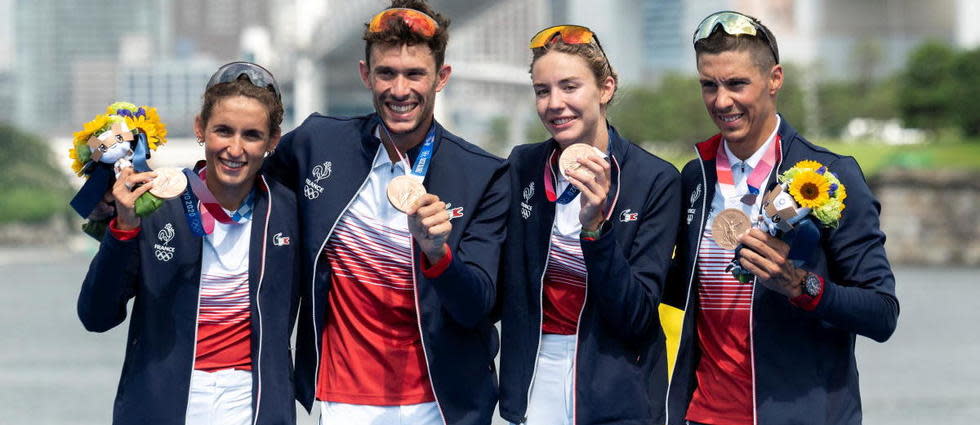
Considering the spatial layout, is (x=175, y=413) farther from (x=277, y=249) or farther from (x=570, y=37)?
(x=570, y=37)

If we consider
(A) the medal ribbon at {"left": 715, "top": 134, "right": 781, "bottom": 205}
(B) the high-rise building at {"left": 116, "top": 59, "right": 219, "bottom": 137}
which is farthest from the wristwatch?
(B) the high-rise building at {"left": 116, "top": 59, "right": 219, "bottom": 137}

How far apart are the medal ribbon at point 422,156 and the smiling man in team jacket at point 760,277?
0.81 meters

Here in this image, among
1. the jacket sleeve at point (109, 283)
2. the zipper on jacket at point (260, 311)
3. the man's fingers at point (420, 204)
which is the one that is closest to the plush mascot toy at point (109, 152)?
the jacket sleeve at point (109, 283)

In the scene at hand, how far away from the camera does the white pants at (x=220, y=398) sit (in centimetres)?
405

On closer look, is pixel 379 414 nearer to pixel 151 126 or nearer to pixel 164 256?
pixel 164 256

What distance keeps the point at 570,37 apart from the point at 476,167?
0.49m

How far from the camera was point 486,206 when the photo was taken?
13.9 feet

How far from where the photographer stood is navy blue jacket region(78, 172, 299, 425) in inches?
159

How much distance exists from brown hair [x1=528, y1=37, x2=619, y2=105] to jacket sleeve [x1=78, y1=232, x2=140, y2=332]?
135 centimetres

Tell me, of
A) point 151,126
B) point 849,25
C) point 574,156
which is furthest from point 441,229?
point 849,25

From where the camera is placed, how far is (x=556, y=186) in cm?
422

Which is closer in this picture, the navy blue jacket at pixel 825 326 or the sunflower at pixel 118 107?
the navy blue jacket at pixel 825 326

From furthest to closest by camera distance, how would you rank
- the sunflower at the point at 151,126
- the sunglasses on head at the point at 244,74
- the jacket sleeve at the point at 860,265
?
the sunglasses on head at the point at 244,74, the sunflower at the point at 151,126, the jacket sleeve at the point at 860,265

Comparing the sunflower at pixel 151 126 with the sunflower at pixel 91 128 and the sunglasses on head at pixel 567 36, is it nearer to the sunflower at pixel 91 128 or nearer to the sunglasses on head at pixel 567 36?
the sunflower at pixel 91 128
